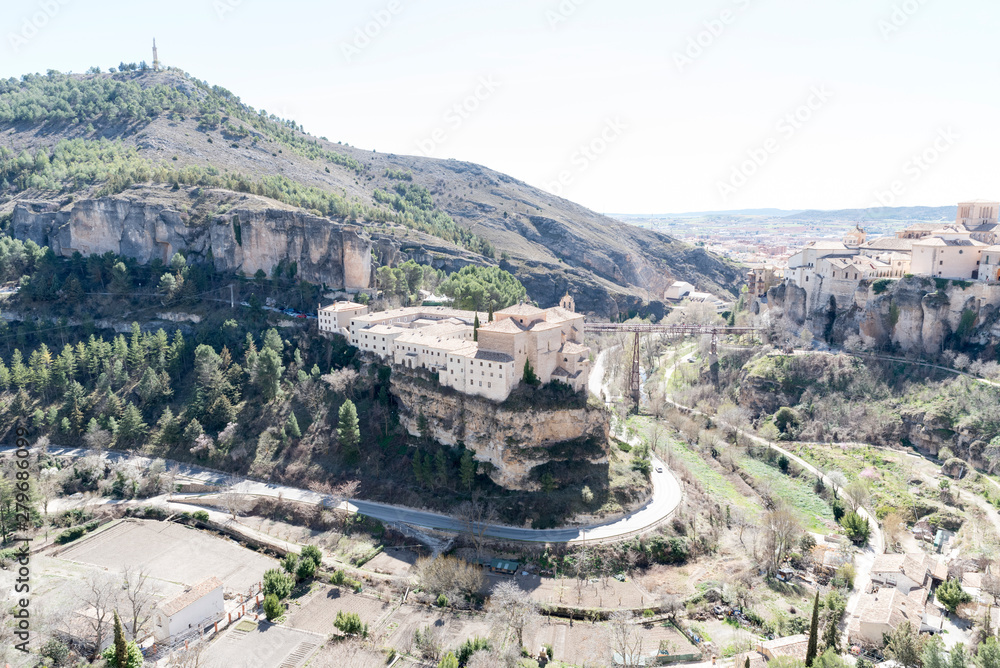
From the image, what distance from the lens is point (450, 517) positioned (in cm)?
4275

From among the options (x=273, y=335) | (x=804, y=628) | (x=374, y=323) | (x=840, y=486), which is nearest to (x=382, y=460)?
(x=374, y=323)

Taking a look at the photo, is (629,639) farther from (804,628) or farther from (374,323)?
(374,323)

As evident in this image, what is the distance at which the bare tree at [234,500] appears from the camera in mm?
44562

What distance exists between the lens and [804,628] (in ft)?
103

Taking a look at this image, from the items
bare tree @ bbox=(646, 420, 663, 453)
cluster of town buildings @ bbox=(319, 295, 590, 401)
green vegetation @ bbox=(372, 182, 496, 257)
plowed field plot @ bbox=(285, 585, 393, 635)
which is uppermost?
green vegetation @ bbox=(372, 182, 496, 257)

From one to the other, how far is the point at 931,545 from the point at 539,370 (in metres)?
26.0

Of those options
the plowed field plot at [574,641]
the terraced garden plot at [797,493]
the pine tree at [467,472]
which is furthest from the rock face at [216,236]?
the plowed field plot at [574,641]

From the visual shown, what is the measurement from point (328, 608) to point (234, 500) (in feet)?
47.8

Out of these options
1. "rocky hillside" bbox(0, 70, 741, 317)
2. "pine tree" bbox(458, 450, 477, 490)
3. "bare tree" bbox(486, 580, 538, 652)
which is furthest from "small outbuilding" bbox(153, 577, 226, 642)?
"rocky hillside" bbox(0, 70, 741, 317)

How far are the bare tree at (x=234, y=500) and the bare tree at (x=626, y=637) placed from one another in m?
26.3

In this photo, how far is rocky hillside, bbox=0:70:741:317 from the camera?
75938 millimetres

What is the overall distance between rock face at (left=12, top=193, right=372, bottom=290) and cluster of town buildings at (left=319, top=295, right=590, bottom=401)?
13859mm

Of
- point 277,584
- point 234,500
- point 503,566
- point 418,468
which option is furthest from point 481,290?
point 277,584

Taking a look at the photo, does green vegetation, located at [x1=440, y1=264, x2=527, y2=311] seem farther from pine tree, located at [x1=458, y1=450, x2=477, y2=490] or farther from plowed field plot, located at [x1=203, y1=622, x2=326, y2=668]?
plowed field plot, located at [x1=203, y1=622, x2=326, y2=668]
